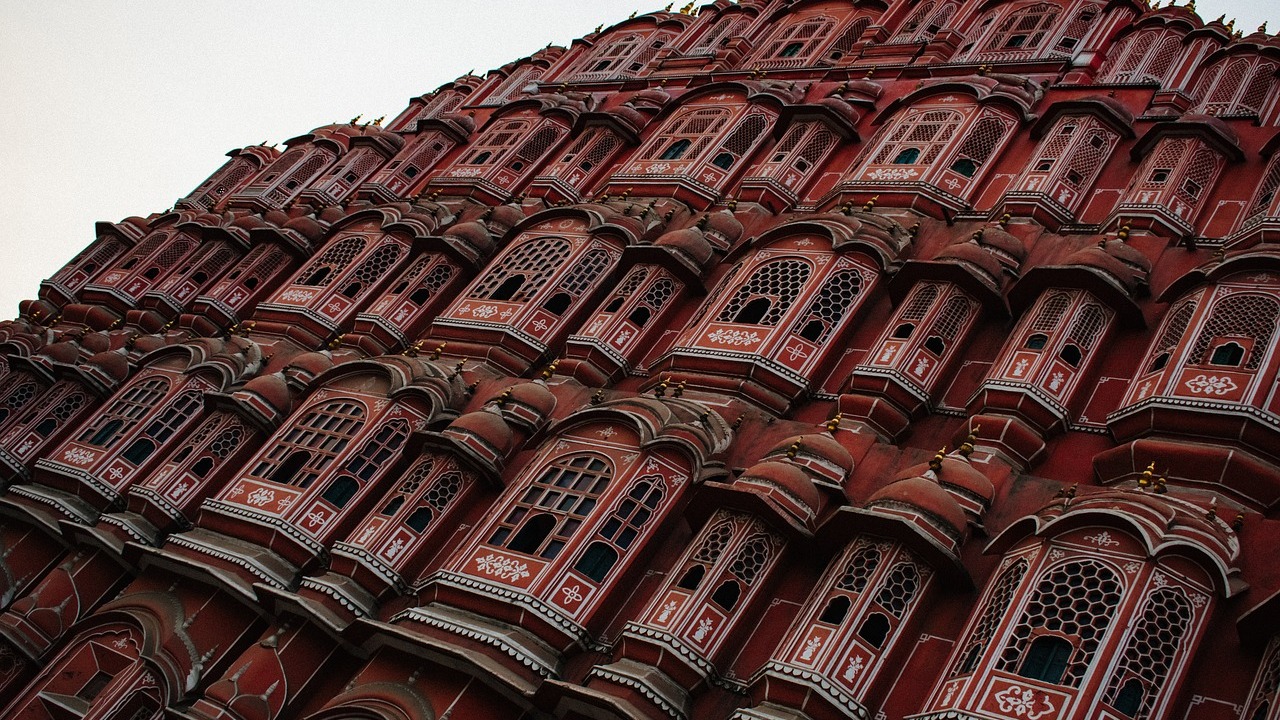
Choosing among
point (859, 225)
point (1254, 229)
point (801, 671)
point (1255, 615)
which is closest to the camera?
point (1255, 615)

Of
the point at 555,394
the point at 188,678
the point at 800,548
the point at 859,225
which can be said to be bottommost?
the point at 188,678

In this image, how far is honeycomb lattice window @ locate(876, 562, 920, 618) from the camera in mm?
15227

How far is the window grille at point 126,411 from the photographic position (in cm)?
2486

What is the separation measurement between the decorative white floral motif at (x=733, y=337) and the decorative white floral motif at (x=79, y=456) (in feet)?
43.1

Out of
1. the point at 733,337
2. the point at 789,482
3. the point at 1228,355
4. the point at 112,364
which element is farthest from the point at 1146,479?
the point at 112,364

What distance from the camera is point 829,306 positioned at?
2073 cm

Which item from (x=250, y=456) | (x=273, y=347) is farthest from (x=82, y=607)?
(x=273, y=347)

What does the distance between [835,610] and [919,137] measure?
12.8 meters

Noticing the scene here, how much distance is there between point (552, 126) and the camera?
104 ft

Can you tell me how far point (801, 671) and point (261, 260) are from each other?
2101cm

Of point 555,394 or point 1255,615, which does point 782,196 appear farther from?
point 1255,615

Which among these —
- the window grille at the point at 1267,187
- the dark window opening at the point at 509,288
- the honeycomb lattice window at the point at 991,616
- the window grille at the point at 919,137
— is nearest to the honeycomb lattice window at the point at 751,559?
the honeycomb lattice window at the point at 991,616

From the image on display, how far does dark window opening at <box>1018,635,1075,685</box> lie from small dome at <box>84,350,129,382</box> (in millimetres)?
21835

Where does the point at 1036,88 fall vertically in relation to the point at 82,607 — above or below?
above
